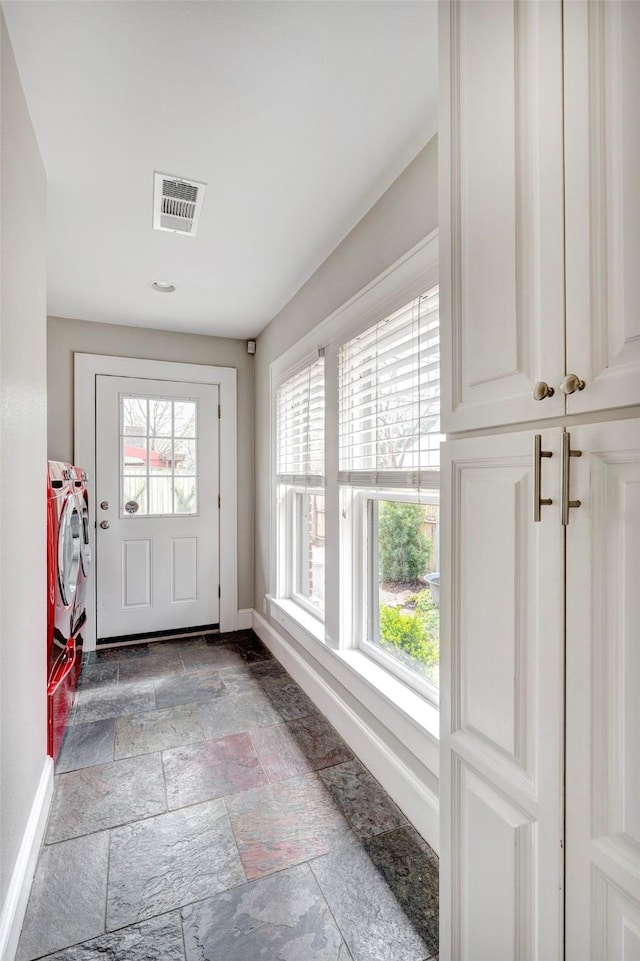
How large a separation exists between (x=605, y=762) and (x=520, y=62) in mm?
1094

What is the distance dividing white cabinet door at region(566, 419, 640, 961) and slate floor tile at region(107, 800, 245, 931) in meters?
1.19

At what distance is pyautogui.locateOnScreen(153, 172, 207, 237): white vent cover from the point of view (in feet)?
6.02

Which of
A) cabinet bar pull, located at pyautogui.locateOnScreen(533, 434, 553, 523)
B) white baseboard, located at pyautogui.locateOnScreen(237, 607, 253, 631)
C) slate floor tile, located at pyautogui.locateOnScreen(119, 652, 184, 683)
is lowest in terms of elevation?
slate floor tile, located at pyautogui.locateOnScreen(119, 652, 184, 683)

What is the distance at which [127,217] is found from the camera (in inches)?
81.7

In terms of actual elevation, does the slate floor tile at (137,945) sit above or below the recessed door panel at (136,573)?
below

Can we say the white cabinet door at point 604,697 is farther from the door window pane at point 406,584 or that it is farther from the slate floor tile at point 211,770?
the slate floor tile at point 211,770

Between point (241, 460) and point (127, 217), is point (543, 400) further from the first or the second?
point (241, 460)

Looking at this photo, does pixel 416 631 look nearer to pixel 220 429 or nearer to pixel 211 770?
pixel 211 770

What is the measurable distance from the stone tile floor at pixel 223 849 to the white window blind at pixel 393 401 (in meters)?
1.25

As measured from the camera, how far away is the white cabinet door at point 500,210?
0.70m

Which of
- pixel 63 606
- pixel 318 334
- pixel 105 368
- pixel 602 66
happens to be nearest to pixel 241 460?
pixel 105 368

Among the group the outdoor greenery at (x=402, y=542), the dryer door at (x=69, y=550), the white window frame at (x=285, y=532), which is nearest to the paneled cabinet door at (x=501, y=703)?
the outdoor greenery at (x=402, y=542)

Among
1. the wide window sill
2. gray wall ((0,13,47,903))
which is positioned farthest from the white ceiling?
the wide window sill

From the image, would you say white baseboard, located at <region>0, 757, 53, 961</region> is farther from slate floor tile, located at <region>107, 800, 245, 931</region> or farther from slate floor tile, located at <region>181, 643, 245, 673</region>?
slate floor tile, located at <region>181, 643, 245, 673</region>
